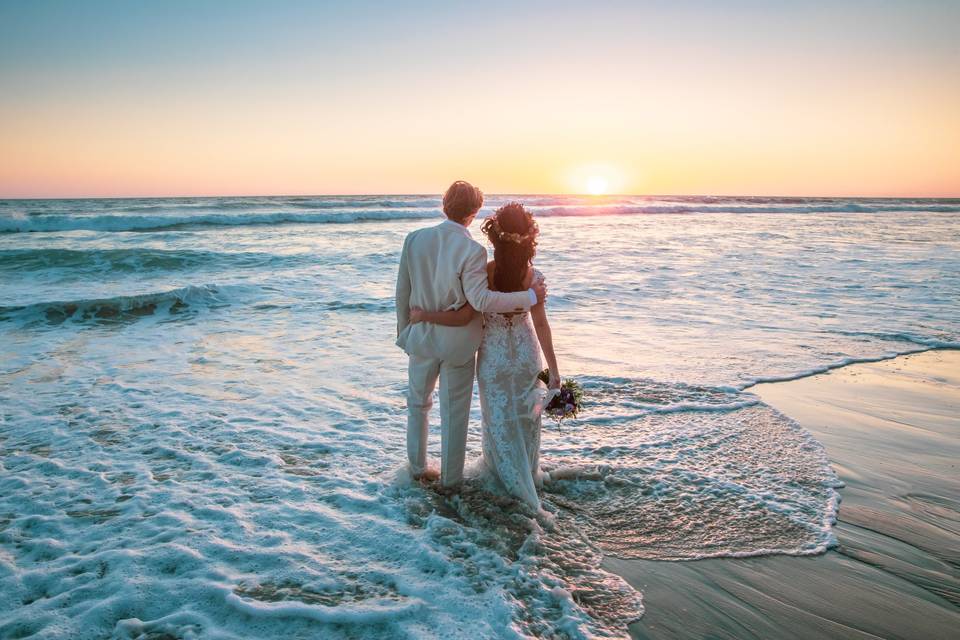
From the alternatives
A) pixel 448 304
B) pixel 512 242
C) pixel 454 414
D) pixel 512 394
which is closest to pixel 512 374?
pixel 512 394

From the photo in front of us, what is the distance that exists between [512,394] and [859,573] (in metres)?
2.22

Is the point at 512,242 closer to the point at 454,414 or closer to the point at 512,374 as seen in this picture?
the point at 512,374

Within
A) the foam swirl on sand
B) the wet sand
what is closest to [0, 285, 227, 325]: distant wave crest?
the foam swirl on sand

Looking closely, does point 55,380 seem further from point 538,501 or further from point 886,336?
point 886,336

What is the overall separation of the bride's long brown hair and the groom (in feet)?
0.35

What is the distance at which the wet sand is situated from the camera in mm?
2918

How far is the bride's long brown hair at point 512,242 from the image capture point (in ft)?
11.8

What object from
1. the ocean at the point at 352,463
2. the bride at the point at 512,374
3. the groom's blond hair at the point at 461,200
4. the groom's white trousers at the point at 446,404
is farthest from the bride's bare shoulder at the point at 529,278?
the ocean at the point at 352,463

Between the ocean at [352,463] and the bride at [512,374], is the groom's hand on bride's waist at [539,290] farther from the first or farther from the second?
the ocean at [352,463]

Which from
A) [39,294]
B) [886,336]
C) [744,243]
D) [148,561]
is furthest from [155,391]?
[744,243]

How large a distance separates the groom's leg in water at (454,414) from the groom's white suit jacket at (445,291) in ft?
0.40

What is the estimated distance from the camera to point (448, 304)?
149 inches

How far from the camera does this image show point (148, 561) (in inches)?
135

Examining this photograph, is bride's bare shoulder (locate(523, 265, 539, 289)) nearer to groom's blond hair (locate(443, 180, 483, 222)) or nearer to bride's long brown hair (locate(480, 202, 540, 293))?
bride's long brown hair (locate(480, 202, 540, 293))
